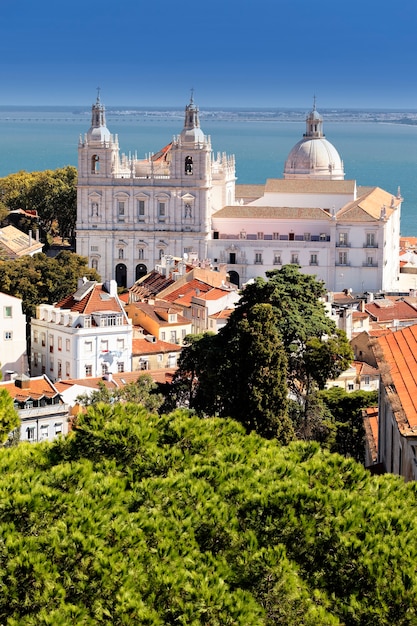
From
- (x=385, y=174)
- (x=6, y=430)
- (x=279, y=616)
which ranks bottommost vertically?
(x=279, y=616)

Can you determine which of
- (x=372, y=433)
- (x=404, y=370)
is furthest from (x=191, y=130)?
(x=404, y=370)

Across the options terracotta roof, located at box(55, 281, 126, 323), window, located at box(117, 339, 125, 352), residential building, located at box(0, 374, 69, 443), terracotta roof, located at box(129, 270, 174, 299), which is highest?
terracotta roof, located at box(129, 270, 174, 299)

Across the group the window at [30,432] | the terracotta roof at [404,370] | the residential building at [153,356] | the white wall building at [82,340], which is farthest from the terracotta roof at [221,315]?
the terracotta roof at [404,370]

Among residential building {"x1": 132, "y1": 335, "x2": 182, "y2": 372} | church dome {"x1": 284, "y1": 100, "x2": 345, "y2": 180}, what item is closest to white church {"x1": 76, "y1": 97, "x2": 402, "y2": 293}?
church dome {"x1": 284, "y1": 100, "x2": 345, "y2": 180}

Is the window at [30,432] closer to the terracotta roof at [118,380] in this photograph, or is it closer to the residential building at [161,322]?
the terracotta roof at [118,380]

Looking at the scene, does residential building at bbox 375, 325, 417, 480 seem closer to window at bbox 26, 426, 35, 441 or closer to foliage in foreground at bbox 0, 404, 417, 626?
foliage in foreground at bbox 0, 404, 417, 626

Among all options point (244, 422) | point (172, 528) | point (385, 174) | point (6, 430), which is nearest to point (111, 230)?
point (244, 422)

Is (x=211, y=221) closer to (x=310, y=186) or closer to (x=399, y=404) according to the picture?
(x=310, y=186)

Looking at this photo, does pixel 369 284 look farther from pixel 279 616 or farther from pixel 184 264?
pixel 279 616
